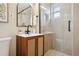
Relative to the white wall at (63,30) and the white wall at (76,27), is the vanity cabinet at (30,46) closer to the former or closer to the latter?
the white wall at (63,30)

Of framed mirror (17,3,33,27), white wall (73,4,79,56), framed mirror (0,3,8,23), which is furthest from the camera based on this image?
white wall (73,4,79,56)

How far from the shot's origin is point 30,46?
4.49 ft

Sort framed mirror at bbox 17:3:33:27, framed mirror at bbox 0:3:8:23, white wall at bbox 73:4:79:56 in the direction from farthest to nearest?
1. white wall at bbox 73:4:79:56
2. framed mirror at bbox 17:3:33:27
3. framed mirror at bbox 0:3:8:23

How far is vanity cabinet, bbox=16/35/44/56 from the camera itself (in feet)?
4.42

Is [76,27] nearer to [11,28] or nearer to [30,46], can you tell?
[30,46]

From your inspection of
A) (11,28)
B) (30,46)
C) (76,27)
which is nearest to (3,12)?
(11,28)

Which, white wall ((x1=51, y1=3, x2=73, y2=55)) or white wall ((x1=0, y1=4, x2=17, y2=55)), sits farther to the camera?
white wall ((x1=51, y1=3, x2=73, y2=55))

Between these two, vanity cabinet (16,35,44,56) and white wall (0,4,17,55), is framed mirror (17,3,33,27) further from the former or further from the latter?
vanity cabinet (16,35,44,56)

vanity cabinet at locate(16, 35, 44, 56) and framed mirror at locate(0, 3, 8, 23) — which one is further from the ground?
framed mirror at locate(0, 3, 8, 23)

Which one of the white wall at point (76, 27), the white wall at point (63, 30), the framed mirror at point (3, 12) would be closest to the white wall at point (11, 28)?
the framed mirror at point (3, 12)

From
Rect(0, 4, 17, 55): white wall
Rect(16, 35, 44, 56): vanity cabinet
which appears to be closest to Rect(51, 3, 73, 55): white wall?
Rect(16, 35, 44, 56): vanity cabinet

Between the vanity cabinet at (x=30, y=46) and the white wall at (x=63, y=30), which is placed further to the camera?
the white wall at (x=63, y=30)

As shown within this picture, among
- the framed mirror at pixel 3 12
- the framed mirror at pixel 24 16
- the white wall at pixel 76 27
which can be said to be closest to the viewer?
the framed mirror at pixel 3 12

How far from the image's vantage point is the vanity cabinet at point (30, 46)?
1346 millimetres
